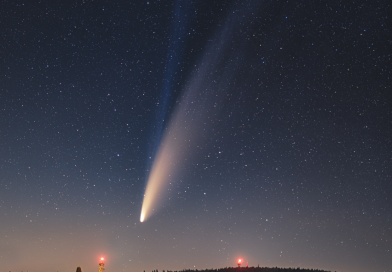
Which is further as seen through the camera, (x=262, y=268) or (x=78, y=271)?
(x=262, y=268)

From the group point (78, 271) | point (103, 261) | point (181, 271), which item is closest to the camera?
point (78, 271)

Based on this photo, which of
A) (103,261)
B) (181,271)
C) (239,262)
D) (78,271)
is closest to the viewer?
(78,271)

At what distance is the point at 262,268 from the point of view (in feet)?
116

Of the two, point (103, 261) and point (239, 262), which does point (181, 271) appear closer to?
point (239, 262)

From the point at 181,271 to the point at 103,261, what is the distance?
14.7 meters

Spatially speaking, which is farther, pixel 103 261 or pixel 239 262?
pixel 239 262

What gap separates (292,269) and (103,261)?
67.8 feet

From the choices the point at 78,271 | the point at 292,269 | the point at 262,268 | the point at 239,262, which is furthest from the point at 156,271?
the point at 78,271

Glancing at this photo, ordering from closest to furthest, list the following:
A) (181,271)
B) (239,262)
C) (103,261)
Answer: (103,261)
(239,262)
(181,271)

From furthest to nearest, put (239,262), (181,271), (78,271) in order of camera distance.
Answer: (181,271)
(239,262)
(78,271)

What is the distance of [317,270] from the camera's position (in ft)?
120

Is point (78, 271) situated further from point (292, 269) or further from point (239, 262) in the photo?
point (292, 269)

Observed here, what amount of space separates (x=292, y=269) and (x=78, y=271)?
Answer: 28.0 meters

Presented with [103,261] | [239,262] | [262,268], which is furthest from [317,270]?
[103,261]
